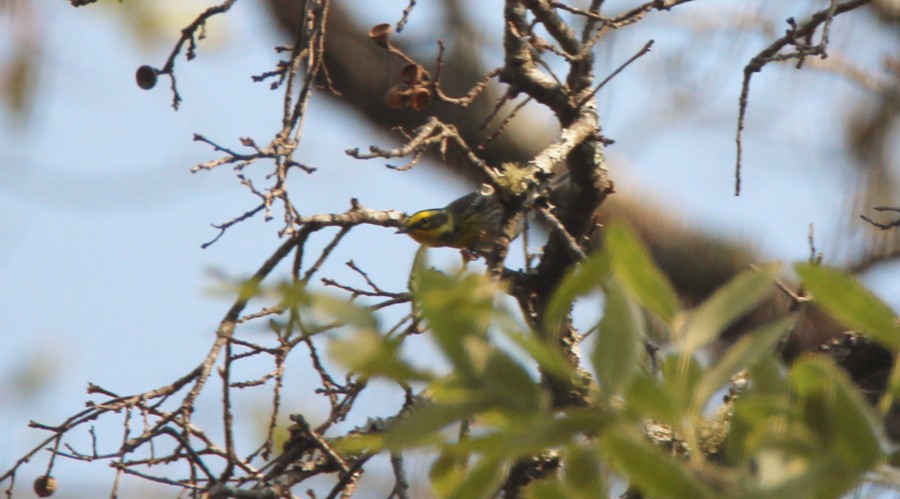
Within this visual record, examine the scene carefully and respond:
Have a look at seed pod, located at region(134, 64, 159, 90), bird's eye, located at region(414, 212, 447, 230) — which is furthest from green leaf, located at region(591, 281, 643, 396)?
bird's eye, located at region(414, 212, 447, 230)

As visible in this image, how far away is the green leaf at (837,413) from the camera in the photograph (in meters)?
0.64

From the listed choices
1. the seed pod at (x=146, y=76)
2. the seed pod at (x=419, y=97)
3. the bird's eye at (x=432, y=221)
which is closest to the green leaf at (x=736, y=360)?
the seed pod at (x=419, y=97)

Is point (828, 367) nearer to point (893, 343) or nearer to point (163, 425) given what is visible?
point (893, 343)

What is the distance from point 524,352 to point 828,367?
202mm

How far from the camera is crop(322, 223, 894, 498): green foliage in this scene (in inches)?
24.9

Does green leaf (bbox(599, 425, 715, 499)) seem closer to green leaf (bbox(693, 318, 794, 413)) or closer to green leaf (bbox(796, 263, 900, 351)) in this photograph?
green leaf (bbox(693, 318, 794, 413))

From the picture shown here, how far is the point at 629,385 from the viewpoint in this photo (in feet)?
2.11

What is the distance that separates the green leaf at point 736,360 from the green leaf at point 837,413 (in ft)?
0.10

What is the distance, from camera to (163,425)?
1793 mm

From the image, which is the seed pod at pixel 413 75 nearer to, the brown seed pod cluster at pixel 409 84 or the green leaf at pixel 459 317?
the brown seed pod cluster at pixel 409 84

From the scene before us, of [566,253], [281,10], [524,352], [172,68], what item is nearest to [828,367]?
[524,352]

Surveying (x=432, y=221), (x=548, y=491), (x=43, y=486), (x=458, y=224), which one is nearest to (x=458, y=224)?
(x=458, y=224)

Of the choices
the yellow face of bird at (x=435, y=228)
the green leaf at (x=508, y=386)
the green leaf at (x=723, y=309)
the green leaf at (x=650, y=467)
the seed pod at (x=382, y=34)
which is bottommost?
the green leaf at (x=650, y=467)

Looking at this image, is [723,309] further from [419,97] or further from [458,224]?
[458,224]
